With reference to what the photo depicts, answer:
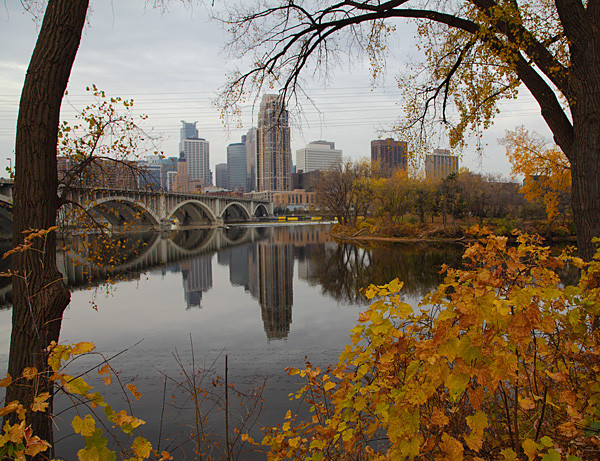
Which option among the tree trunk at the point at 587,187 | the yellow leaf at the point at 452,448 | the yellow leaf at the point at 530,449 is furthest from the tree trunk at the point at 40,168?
the tree trunk at the point at 587,187

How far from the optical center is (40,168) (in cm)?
311

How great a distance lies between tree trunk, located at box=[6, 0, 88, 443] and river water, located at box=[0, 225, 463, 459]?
0.79 meters

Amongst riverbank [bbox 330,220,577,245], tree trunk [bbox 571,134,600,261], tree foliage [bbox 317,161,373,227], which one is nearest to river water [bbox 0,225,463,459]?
tree trunk [bbox 571,134,600,261]

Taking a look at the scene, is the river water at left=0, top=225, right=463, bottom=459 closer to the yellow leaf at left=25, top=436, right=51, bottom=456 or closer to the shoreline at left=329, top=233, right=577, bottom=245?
the yellow leaf at left=25, top=436, right=51, bottom=456

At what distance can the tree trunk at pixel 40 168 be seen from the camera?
9.97 feet

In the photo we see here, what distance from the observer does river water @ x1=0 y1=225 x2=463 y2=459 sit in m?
6.08

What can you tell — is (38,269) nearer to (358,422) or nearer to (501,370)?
(358,422)

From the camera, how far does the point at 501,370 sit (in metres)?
1.60

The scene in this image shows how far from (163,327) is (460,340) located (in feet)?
33.8

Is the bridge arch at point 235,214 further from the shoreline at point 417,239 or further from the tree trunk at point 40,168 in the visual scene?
the tree trunk at point 40,168

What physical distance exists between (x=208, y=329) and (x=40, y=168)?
8.01m

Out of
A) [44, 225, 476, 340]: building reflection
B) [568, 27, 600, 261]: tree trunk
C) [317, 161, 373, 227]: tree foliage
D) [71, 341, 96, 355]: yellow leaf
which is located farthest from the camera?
[317, 161, 373, 227]: tree foliage

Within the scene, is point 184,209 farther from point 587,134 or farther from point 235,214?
point 587,134

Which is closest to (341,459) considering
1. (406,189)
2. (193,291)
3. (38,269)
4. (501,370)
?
(501,370)
